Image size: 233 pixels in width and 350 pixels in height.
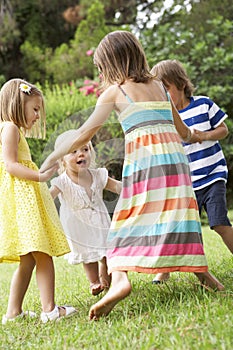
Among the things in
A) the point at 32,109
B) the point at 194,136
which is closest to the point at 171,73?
the point at 194,136

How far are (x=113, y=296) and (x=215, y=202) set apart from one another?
124 cm

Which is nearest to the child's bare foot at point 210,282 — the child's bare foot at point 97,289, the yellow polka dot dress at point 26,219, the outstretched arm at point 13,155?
the child's bare foot at point 97,289

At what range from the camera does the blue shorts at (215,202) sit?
3.49 metres

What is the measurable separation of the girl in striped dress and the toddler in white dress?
56 centimetres

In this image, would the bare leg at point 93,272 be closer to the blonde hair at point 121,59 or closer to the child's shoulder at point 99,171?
the child's shoulder at point 99,171

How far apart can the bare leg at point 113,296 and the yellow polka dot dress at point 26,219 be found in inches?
19.5

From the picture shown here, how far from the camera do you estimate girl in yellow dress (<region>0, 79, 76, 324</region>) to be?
300 centimetres

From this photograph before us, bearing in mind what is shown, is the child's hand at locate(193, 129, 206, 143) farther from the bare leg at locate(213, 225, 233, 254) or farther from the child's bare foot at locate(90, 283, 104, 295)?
the child's bare foot at locate(90, 283, 104, 295)

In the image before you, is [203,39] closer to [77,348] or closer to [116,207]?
[116,207]

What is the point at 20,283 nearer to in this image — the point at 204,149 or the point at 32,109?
the point at 32,109

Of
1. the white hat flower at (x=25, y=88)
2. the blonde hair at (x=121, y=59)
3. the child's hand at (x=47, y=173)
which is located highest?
the blonde hair at (x=121, y=59)

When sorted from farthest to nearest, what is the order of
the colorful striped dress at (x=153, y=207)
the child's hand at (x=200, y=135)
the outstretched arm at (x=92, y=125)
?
the child's hand at (x=200, y=135), the outstretched arm at (x=92, y=125), the colorful striped dress at (x=153, y=207)

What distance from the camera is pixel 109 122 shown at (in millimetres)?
2941

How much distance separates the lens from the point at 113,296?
2537 millimetres
